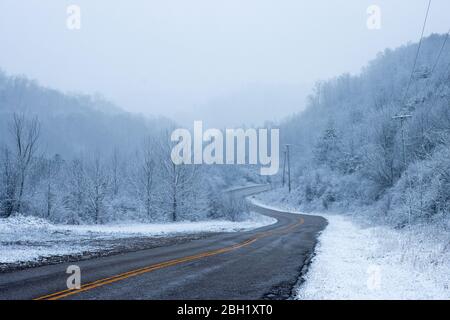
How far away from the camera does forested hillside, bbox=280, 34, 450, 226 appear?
24578mm

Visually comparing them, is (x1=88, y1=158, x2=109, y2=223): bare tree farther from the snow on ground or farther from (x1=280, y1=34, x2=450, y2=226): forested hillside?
the snow on ground

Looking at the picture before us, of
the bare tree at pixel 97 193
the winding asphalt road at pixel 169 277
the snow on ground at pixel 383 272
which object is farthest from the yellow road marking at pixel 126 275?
the bare tree at pixel 97 193

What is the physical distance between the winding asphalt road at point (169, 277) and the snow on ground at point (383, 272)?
0.73 m

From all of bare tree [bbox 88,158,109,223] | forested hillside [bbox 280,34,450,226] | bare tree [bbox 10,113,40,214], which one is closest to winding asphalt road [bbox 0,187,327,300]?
forested hillside [bbox 280,34,450,226]

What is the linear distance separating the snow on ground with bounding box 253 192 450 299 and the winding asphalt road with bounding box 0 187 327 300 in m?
0.73

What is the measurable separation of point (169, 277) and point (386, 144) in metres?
40.7

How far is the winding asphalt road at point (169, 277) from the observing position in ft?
Result: 25.3

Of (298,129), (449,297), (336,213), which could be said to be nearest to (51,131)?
(298,129)

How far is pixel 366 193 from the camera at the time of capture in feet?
155

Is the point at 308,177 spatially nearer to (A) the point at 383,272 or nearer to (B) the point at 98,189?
(B) the point at 98,189

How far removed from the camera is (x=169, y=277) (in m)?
9.55

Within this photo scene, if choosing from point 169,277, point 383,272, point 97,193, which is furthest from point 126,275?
point 97,193

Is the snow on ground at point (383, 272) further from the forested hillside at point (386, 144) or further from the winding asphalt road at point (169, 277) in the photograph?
the forested hillside at point (386, 144)
